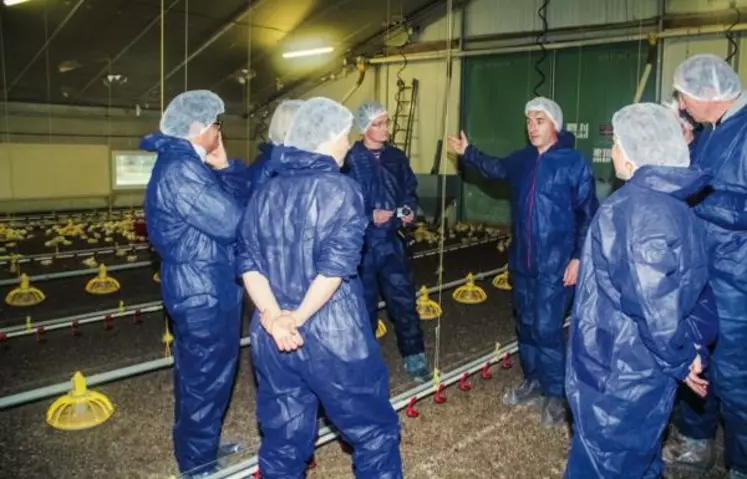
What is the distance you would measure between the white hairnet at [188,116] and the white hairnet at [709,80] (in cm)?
217

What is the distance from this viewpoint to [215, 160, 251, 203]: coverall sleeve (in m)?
3.02

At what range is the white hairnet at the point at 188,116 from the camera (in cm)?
273

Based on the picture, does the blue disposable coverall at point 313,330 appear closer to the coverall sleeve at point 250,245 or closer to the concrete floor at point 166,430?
the coverall sleeve at point 250,245

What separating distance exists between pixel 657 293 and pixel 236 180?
81.3 inches

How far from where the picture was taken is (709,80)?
2664mm

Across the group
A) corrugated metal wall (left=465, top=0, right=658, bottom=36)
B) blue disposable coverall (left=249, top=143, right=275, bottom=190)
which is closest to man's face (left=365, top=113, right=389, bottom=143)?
blue disposable coverall (left=249, top=143, right=275, bottom=190)

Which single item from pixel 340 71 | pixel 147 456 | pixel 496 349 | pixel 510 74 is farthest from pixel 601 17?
pixel 147 456

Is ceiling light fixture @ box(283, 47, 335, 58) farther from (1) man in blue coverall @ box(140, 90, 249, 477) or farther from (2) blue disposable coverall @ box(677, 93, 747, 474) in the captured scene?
(2) blue disposable coverall @ box(677, 93, 747, 474)

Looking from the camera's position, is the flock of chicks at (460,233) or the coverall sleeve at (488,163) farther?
the flock of chicks at (460,233)

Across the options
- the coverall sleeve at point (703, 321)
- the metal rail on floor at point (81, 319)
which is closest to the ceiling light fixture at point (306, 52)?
the metal rail on floor at point (81, 319)

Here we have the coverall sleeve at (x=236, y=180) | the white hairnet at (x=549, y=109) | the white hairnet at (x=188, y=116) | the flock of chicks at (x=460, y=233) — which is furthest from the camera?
the flock of chicks at (x=460, y=233)

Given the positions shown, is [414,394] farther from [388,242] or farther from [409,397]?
[388,242]

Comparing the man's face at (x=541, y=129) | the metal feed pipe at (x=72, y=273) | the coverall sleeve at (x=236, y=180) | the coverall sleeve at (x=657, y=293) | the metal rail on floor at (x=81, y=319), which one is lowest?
the metal rail on floor at (x=81, y=319)

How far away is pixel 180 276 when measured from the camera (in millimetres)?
2645
